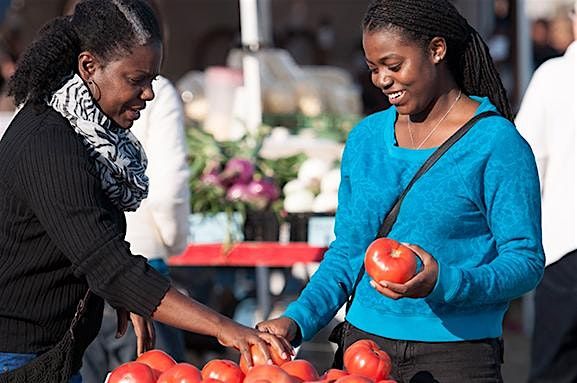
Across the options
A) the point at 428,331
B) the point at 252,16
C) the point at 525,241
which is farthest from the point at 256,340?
the point at 252,16

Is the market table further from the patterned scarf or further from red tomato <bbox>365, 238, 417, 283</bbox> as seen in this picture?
red tomato <bbox>365, 238, 417, 283</bbox>

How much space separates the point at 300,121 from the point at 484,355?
172 inches

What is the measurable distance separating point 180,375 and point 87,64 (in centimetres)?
71

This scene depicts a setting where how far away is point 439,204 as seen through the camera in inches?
104

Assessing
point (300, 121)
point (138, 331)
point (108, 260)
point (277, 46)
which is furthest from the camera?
point (277, 46)

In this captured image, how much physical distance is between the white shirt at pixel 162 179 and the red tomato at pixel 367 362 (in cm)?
173

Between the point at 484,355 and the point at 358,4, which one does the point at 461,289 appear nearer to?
the point at 484,355

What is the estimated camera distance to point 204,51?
1414cm

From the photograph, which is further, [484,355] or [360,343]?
[484,355]

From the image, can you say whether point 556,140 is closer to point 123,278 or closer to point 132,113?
point 132,113

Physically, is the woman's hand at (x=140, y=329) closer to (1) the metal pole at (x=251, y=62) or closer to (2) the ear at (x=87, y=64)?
(2) the ear at (x=87, y=64)

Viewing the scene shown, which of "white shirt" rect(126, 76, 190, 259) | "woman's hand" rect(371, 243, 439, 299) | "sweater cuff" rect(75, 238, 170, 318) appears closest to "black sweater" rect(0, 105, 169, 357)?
"sweater cuff" rect(75, 238, 170, 318)

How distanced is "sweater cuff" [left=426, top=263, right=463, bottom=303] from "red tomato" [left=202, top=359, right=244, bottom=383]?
0.44 m

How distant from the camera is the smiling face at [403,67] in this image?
2670mm
